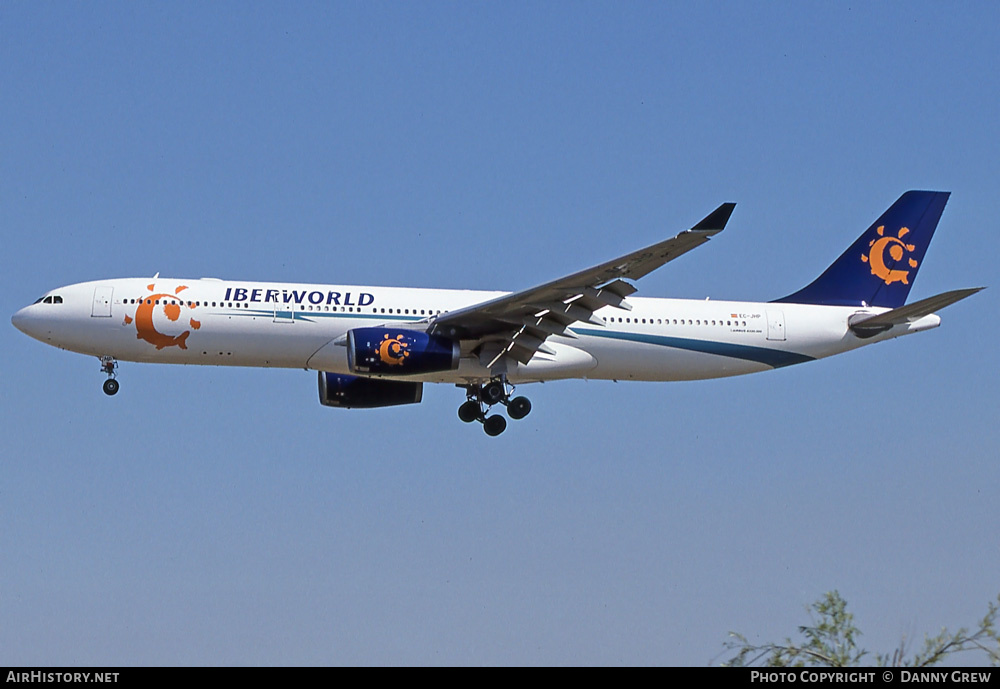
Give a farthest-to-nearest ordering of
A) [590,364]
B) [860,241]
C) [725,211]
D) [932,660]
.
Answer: [860,241], [590,364], [725,211], [932,660]

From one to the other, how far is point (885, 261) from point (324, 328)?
1810 cm

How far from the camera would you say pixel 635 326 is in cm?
3584

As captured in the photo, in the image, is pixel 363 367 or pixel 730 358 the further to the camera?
pixel 730 358

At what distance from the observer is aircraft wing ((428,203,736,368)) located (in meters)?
30.2

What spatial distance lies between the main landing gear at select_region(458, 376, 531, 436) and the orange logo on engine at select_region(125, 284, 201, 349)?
7763 millimetres

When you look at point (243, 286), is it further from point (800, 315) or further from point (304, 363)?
point (800, 315)

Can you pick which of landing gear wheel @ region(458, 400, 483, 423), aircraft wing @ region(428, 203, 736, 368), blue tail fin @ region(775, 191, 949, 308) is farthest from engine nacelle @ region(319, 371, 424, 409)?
blue tail fin @ region(775, 191, 949, 308)

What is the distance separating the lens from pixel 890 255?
41.1 metres

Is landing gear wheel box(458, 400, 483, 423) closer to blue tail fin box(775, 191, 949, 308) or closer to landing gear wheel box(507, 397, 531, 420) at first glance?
landing gear wheel box(507, 397, 531, 420)

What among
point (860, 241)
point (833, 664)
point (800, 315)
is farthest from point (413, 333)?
point (833, 664)

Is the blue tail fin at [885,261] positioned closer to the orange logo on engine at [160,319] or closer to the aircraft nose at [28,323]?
the orange logo on engine at [160,319]

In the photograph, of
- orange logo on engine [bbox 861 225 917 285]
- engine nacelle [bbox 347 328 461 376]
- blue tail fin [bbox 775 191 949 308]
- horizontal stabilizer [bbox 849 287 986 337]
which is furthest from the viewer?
orange logo on engine [bbox 861 225 917 285]

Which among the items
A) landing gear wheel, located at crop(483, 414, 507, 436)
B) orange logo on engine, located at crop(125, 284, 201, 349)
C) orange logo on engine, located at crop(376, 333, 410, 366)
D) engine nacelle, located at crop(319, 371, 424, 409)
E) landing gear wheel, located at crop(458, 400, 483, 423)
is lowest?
landing gear wheel, located at crop(483, 414, 507, 436)
